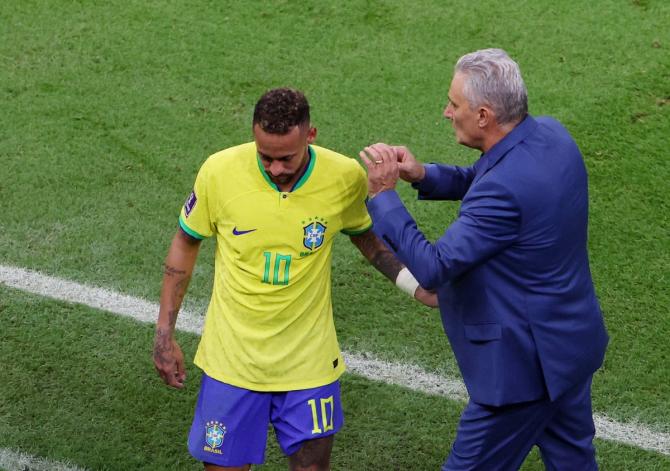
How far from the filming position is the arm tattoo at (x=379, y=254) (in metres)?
4.80

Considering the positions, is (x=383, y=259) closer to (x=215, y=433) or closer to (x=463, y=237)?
(x=463, y=237)

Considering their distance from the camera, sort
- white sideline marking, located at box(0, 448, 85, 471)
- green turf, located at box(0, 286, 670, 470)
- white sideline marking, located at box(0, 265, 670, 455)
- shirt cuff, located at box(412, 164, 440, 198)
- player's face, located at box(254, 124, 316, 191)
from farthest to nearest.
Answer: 1. white sideline marking, located at box(0, 265, 670, 455)
2. green turf, located at box(0, 286, 670, 470)
3. white sideline marking, located at box(0, 448, 85, 471)
4. shirt cuff, located at box(412, 164, 440, 198)
5. player's face, located at box(254, 124, 316, 191)

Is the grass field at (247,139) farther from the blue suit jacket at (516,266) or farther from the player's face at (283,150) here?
the player's face at (283,150)

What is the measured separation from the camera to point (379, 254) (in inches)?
191

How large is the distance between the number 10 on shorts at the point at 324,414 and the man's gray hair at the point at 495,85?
4.02ft

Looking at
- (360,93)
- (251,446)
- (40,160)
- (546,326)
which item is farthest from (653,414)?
(40,160)

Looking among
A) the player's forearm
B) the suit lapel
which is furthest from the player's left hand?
the player's forearm

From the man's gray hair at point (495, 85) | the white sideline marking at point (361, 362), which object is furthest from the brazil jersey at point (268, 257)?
the white sideline marking at point (361, 362)

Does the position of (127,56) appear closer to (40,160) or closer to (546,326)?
(40,160)

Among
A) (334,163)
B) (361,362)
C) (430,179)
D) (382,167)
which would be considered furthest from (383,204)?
(361,362)

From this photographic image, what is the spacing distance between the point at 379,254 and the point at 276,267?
0.54m

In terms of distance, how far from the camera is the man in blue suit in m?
4.16

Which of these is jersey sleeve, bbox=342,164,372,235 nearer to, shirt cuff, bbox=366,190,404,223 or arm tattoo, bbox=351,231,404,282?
arm tattoo, bbox=351,231,404,282

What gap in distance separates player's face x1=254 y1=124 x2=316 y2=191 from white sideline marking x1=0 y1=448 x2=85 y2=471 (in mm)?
1798
